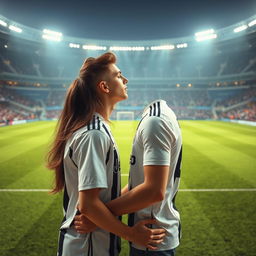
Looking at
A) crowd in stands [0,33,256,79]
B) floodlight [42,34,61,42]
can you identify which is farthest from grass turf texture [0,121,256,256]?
floodlight [42,34,61,42]

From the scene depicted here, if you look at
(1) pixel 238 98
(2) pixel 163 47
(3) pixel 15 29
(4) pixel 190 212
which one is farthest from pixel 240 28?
(4) pixel 190 212

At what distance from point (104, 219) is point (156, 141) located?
1.86ft

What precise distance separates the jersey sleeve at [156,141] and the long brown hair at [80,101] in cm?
44

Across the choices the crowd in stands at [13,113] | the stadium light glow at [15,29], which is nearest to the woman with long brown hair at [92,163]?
the crowd in stands at [13,113]

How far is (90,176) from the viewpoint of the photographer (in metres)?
1.39

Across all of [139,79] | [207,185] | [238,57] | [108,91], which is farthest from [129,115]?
[108,91]

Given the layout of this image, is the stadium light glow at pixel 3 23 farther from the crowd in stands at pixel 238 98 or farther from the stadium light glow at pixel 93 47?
the crowd in stands at pixel 238 98

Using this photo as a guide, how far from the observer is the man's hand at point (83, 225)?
1.52 m

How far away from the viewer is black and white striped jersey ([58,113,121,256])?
1.41 meters

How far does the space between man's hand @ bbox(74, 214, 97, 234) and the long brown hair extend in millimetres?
420

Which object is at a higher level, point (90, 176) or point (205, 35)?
point (205, 35)

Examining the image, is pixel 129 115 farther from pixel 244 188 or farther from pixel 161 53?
pixel 244 188

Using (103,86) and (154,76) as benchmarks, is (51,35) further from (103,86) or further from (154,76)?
(103,86)

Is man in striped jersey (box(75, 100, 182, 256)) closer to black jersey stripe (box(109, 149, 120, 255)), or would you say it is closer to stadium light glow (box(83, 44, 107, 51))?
black jersey stripe (box(109, 149, 120, 255))
